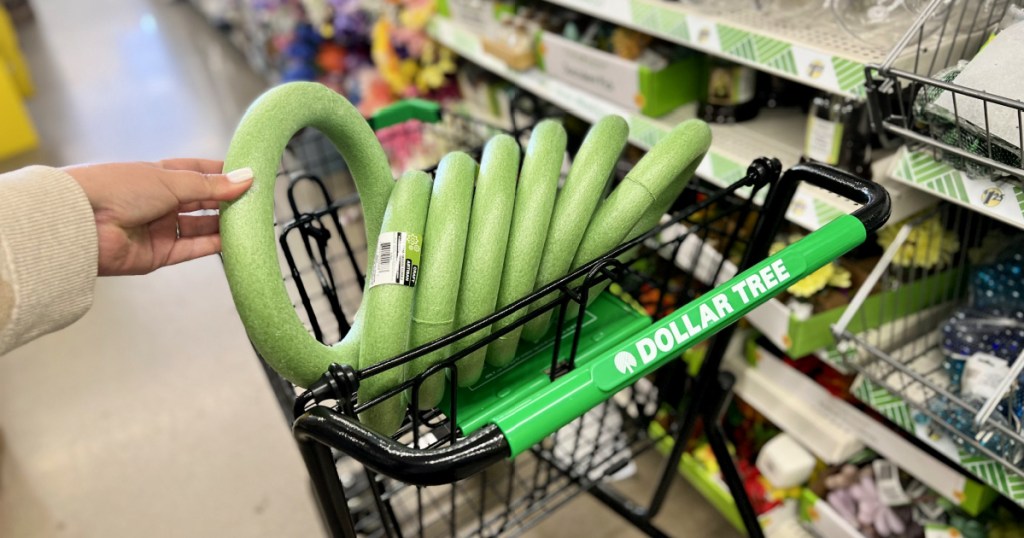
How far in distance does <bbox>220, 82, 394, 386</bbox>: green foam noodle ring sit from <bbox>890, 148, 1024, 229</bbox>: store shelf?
693mm

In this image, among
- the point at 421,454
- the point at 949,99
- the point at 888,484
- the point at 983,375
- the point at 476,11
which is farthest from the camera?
the point at 476,11

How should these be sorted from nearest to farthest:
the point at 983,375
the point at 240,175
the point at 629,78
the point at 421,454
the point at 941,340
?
1. the point at 421,454
2. the point at 240,175
3. the point at 983,375
4. the point at 941,340
5. the point at 629,78

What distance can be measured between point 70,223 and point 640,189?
0.57 meters

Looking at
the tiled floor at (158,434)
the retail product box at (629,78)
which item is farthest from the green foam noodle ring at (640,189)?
the tiled floor at (158,434)

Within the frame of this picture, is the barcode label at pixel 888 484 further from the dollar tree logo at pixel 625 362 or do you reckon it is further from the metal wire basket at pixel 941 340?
the dollar tree logo at pixel 625 362

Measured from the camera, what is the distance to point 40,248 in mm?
665

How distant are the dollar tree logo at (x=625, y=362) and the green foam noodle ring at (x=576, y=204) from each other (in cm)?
16

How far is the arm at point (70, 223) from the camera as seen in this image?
2.14 ft

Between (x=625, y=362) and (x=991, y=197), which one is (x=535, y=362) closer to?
(x=625, y=362)

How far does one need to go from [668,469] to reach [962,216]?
630 mm

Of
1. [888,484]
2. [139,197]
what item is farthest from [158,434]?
[888,484]

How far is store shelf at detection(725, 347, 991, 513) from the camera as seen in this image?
107 centimetres

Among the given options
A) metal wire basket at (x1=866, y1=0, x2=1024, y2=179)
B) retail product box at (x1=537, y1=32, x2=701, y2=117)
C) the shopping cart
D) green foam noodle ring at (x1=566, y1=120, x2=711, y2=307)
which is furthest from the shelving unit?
retail product box at (x1=537, y1=32, x2=701, y2=117)

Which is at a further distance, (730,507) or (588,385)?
(730,507)
